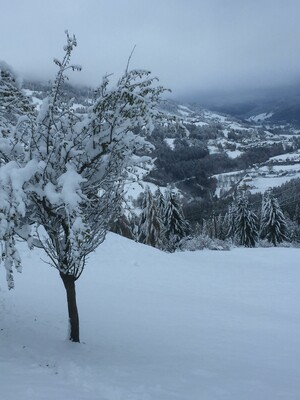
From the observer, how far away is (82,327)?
8.87 m

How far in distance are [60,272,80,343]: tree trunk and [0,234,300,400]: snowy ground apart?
205 millimetres

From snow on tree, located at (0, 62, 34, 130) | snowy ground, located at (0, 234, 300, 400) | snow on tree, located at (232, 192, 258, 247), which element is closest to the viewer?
snowy ground, located at (0, 234, 300, 400)

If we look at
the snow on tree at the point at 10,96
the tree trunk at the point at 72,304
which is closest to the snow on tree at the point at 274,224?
the tree trunk at the point at 72,304

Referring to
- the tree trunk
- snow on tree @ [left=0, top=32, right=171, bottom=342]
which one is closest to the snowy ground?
the tree trunk

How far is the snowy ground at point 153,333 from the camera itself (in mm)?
5379

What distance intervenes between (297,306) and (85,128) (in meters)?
10.8

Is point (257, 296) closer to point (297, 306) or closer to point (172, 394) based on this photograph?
point (297, 306)

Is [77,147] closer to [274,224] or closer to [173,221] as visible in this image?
[173,221]

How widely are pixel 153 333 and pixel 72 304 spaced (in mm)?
3116

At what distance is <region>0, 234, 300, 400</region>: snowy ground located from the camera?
5.38 m

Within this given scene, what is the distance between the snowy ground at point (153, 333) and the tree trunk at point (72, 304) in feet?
0.67

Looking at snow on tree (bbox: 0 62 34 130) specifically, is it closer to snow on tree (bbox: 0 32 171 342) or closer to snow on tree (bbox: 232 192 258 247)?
snow on tree (bbox: 0 32 171 342)

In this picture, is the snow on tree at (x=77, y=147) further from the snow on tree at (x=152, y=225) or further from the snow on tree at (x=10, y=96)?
the snow on tree at (x=152, y=225)

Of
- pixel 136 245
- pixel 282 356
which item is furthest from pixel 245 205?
pixel 282 356
